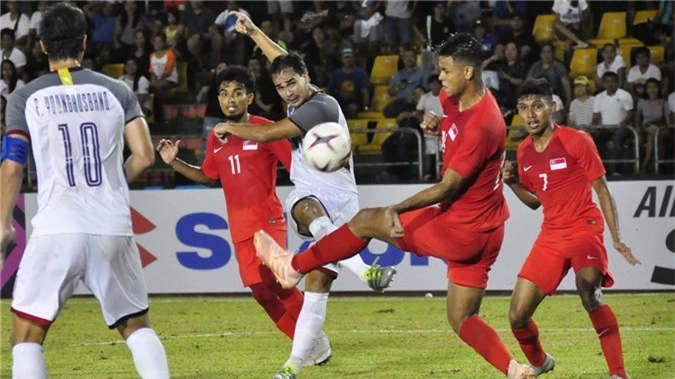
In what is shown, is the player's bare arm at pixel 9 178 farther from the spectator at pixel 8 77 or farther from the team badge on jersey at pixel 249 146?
the spectator at pixel 8 77

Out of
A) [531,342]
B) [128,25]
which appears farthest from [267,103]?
[531,342]

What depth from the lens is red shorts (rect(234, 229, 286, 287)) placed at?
9.55 metres

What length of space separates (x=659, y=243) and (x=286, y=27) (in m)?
7.87

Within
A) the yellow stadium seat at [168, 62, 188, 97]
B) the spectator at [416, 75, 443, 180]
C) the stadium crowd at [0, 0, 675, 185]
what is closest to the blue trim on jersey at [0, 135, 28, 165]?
the spectator at [416, 75, 443, 180]

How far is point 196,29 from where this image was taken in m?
20.6

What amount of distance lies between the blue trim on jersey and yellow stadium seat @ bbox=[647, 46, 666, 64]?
45.3 ft

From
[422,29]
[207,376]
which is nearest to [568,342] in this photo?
[207,376]

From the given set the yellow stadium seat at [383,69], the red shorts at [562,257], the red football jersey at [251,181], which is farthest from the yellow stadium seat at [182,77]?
the red shorts at [562,257]

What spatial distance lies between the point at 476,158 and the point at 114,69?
556 inches

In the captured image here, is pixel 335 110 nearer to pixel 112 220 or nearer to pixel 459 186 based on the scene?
pixel 459 186

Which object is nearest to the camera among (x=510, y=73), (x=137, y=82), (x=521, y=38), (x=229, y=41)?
(x=510, y=73)

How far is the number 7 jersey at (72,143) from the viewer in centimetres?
636

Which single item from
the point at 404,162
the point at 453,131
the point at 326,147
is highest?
the point at 453,131

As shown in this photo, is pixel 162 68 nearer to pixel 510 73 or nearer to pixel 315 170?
pixel 510 73
